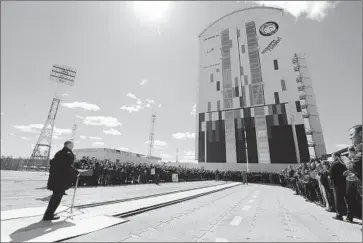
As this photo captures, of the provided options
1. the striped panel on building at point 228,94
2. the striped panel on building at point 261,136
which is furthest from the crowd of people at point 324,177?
the striped panel on building at point 228,94

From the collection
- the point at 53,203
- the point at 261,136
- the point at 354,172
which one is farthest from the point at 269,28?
the point at 53,203

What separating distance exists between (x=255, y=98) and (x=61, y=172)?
40927 millimetres

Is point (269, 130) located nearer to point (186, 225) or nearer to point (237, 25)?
point (237, 25)

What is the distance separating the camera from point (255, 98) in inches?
1576

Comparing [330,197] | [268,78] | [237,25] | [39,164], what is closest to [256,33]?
[237,25]

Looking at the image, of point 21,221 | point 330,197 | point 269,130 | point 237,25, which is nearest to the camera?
point 21,221

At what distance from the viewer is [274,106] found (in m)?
37.7

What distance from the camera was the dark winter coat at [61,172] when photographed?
4117mm

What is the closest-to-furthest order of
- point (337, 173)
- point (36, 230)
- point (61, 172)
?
point (36, 230) → point (61, 172) → point (337, 173)

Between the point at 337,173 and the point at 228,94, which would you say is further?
the point at 228,94

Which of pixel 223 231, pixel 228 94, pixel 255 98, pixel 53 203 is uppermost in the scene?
pixel 228 94

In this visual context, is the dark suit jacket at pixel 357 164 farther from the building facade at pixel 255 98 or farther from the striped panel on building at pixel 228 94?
the striped panel on building at pixel 228 94

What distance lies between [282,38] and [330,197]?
42541 mm

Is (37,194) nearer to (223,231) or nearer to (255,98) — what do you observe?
(223,231)
